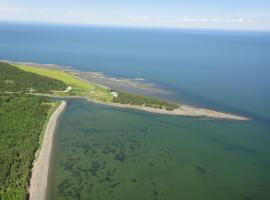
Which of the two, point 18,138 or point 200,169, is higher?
point 18,138

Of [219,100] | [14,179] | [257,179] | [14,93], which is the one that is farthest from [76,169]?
[219,100]

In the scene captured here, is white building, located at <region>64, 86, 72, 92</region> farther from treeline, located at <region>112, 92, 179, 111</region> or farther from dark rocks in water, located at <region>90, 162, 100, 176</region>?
dark rocks in water, located at <region>90, 162, 100, 176</region>

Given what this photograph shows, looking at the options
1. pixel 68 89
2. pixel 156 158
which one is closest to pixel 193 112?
pixel 156 158

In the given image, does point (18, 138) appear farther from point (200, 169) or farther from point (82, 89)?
point (82, 89)

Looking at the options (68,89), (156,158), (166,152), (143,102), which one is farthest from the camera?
(68,89)

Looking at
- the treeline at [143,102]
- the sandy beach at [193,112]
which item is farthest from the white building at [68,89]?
the sandy beach at [193,112]

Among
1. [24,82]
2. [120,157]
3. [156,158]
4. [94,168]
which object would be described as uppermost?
[24,82]

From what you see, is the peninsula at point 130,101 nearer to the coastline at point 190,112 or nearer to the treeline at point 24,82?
the coastline at point 190,112
